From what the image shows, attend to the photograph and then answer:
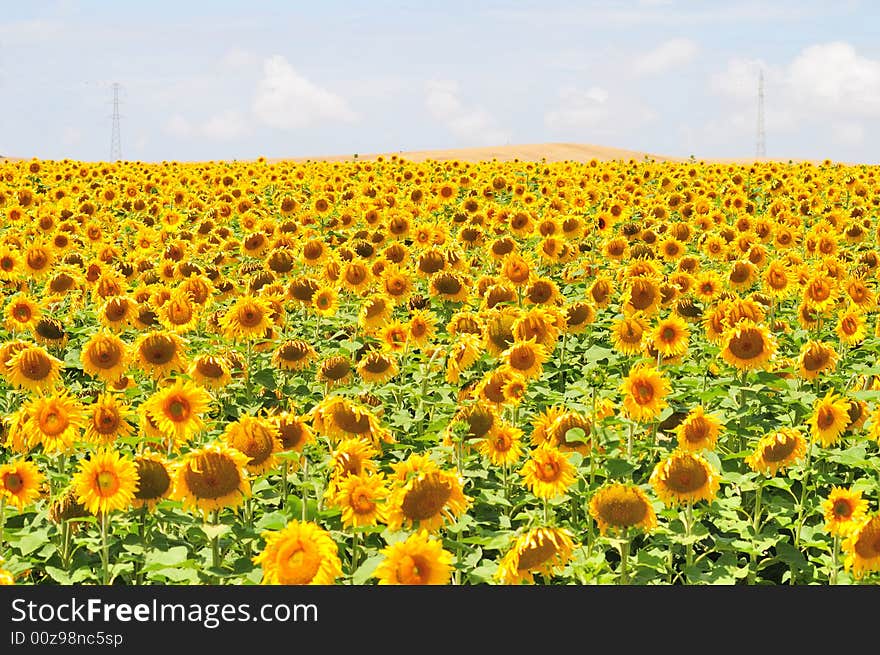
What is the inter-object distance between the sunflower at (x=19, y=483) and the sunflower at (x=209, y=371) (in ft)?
6.30

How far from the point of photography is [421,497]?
4.55 m

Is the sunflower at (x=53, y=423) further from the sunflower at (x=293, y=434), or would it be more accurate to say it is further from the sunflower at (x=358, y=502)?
the sunflower at (x=358, y=502)

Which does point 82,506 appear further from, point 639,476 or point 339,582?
point 639,476

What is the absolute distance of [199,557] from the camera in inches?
210

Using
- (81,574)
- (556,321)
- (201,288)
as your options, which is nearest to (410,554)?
(81,574)

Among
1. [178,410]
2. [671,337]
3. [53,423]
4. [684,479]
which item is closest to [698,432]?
[684,479]

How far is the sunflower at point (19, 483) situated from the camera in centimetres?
547

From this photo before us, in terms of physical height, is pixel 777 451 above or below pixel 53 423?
below

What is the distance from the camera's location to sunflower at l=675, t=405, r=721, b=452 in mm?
5945

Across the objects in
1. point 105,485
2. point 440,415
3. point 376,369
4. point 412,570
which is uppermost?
point 376,369

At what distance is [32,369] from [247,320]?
203 centimetres

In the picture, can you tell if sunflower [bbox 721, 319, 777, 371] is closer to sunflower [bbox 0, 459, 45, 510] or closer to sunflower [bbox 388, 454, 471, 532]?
sunflower [bbox 388, 454, 471, 532]

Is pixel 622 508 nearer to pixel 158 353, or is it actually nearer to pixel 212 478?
pixel 212 478

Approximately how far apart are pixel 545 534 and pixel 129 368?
15.4 ft
